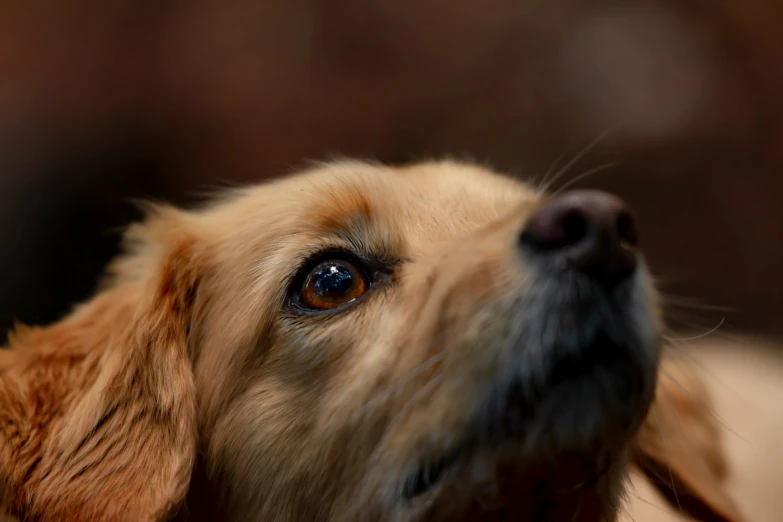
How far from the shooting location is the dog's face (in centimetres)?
126

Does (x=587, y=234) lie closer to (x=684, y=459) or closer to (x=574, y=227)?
(x=574, y=227)

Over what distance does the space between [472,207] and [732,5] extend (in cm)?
258

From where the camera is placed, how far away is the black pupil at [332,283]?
1646mm

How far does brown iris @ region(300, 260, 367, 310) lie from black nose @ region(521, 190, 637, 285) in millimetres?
485

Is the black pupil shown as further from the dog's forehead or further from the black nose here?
the black nose

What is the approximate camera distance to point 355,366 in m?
1.52

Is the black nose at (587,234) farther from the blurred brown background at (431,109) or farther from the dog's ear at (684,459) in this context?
the blurred brown background at (431,109)

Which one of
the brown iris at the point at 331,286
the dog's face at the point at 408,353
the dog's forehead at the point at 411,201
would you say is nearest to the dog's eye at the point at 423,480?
the dog's face at the point at 408,353

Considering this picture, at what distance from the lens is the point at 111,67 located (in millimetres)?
3367

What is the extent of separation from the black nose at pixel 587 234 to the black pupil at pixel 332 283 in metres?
0.50

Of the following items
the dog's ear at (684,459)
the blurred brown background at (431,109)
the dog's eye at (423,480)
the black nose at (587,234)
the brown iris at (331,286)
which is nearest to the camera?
the black nose at (587,234)

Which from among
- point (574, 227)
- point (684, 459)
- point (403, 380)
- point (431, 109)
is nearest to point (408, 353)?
point (403, 380)

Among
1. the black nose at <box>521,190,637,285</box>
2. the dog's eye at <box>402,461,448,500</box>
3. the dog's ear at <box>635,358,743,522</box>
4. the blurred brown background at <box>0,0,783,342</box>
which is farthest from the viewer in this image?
the blurred brown background at <box>0,0,783,342</box>

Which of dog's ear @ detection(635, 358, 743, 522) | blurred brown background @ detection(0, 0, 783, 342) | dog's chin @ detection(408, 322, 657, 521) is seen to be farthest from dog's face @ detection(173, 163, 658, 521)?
blurred brown background @ detection(0, 0, 783, 342)
